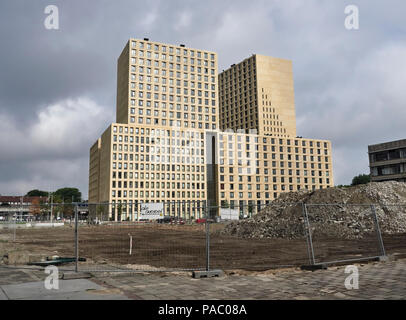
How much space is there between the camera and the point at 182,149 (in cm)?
11262

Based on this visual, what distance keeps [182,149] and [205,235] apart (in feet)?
296

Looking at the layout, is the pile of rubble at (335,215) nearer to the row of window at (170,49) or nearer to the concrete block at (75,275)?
the concrete block at (75,275)

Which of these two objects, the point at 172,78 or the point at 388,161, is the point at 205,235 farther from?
the point at 172,78

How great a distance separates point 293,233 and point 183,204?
17.0 meters

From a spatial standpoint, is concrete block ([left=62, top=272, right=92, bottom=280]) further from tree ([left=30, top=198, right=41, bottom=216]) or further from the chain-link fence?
tree ([left=30, top=198, right=41, bottom=216])

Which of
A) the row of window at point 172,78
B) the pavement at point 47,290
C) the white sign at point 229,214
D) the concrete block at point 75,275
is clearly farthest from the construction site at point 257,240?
the row of window at point 172,78

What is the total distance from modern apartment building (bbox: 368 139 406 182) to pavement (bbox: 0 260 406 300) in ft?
294

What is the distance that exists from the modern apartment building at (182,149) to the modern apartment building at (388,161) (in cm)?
3323

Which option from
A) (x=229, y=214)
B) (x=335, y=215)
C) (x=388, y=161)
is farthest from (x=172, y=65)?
(x=229, y=214)

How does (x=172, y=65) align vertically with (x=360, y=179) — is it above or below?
above

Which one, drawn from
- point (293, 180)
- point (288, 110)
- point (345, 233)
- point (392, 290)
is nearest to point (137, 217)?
point (392, 290)

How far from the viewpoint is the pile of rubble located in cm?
2242

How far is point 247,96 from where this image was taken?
146500mm

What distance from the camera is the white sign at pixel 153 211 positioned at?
1155 centimetres
